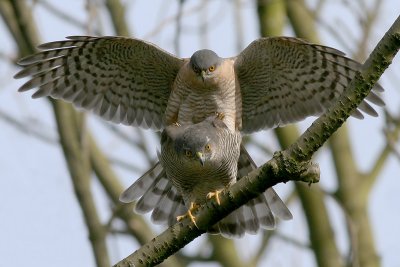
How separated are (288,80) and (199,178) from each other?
125 cm

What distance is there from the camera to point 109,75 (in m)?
6.84

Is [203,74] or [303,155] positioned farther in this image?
[203,74]

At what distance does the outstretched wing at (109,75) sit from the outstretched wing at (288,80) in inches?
23.8

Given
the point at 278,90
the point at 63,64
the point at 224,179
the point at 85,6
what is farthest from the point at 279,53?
the point at 85,6

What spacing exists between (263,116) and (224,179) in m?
0.97

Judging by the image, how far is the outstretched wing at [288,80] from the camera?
20.4 ft

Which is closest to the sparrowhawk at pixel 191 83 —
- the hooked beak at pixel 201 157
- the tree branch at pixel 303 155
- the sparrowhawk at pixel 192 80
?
the sparrowhawk at pixel 192 80

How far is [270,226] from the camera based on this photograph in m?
6.68

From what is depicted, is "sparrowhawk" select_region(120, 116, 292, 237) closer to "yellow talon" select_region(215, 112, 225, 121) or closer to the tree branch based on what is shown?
"yellow talon" select_region(215, 112, 225, 121)

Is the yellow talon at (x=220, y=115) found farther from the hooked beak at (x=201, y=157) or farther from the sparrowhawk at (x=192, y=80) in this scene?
the hooked beak at (x=201, y=157)

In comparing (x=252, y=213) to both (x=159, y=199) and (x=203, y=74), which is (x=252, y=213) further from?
(x=203, y=74)

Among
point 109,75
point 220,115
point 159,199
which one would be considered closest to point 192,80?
point 220,115

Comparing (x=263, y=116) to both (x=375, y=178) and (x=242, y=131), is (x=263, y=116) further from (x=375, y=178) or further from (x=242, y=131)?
(x=375, y=178)

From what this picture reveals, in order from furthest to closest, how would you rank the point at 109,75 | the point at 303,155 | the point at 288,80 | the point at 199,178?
the point at 109,75
the point at 288,80
the point at 199,178
the point at 303,155
